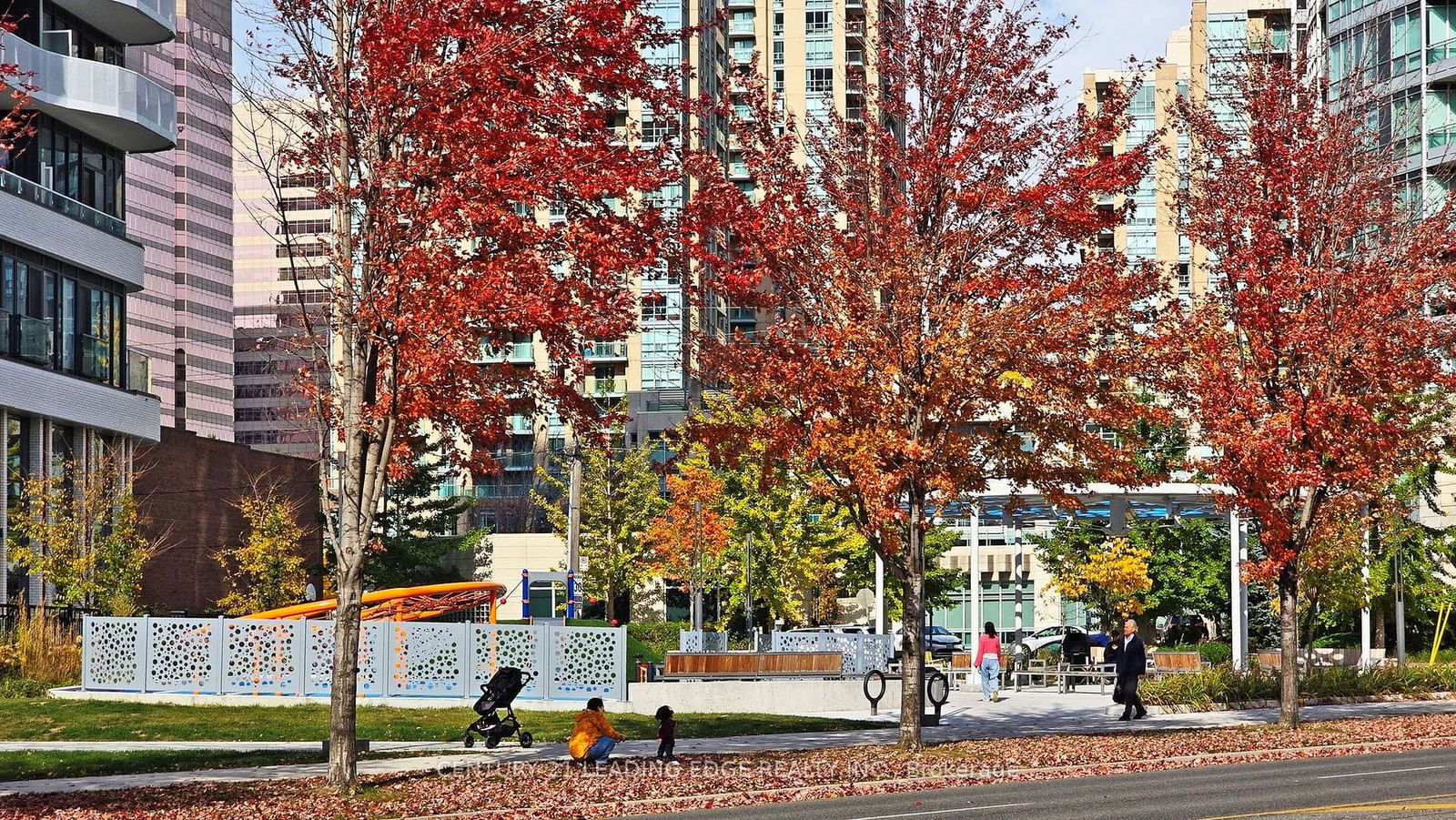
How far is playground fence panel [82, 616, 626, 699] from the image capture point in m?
30.0

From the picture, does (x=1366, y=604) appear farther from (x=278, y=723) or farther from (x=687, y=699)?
(x=278, y=723)

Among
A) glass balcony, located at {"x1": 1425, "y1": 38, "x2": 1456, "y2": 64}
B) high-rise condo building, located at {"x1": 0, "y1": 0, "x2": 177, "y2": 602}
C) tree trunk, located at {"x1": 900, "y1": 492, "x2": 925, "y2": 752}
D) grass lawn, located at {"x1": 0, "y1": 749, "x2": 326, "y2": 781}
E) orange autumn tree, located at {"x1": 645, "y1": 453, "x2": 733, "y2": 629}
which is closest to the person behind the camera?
grass lawn, located at {"x1": 0, "y1": 749, "x2": 326, "y2": 781}

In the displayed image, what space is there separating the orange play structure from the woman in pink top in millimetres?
11448

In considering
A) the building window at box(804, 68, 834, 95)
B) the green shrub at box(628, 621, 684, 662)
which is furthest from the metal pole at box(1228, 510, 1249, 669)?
the building window at box(804, 68, 834, 95)

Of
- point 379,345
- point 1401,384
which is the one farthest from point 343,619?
point 1401,384

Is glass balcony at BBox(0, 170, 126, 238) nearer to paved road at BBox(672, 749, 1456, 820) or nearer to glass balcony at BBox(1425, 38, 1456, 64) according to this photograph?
paved road at BBox(672, 749, 1456, 820)

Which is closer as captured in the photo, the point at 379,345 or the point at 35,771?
the point at 379,345

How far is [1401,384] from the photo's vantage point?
95.6 feet

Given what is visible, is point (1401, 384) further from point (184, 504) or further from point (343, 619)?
point (184, 504)

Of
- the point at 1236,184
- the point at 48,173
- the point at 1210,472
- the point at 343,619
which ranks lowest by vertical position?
the point at 343,619

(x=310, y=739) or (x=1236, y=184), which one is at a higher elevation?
(x=1236, y=184)

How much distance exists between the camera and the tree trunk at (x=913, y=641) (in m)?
23.0

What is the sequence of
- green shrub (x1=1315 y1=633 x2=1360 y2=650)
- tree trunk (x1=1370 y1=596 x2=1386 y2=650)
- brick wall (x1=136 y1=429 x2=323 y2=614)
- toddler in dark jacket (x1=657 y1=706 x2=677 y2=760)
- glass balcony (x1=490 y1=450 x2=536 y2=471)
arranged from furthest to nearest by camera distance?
glass balcony (x1=490 y1=450 x2=536 y2=471)
brick wall (x1=136 y1=429 x2=323 y2=614)
green shrub (x1=1315 y1=633 x2=1360 y2=650)
tree trunk (x1=1370 y1=596 x2=1386 y2=650)
toddler in dark jacket (x1=657 y1=706 x2=677 y2=760)

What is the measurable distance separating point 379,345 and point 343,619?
3.11m
